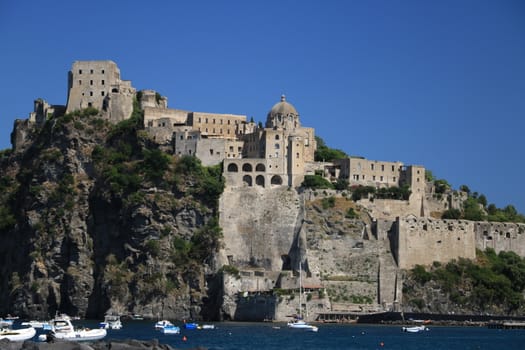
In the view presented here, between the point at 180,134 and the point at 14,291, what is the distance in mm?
23245

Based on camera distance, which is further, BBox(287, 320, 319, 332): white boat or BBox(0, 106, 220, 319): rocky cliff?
BBox(0, 106, 220, 319): rocky cliff

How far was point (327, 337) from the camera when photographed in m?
91.6

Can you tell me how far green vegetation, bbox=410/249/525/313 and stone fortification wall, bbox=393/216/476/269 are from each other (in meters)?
0.94

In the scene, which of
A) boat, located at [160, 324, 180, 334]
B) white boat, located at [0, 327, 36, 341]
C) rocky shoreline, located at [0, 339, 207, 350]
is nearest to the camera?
rocky shoreline, located at [0, 339, 207, 350]

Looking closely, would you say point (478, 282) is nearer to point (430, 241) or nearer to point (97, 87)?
point (430, 241)

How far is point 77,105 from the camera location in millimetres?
123875

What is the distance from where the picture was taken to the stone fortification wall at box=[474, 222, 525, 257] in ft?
392

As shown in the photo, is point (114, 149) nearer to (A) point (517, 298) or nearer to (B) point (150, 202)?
(B) point (150, 202)

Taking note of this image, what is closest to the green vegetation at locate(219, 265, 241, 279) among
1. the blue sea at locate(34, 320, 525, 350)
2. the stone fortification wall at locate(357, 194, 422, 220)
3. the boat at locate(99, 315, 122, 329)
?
the blue sea at locate(34, 320, 525, 350)

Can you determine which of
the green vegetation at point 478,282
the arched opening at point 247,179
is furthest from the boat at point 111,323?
the green vegetation at point 478,282

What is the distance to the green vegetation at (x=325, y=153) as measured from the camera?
126688 millimetres

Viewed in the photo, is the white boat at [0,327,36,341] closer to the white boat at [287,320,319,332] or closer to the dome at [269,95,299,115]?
the white boat at [287,320,319,332]

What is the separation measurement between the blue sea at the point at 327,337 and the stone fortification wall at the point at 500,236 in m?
15.4

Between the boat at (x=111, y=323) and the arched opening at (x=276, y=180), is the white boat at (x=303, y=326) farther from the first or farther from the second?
the arched opening at (x=276, y=180)
